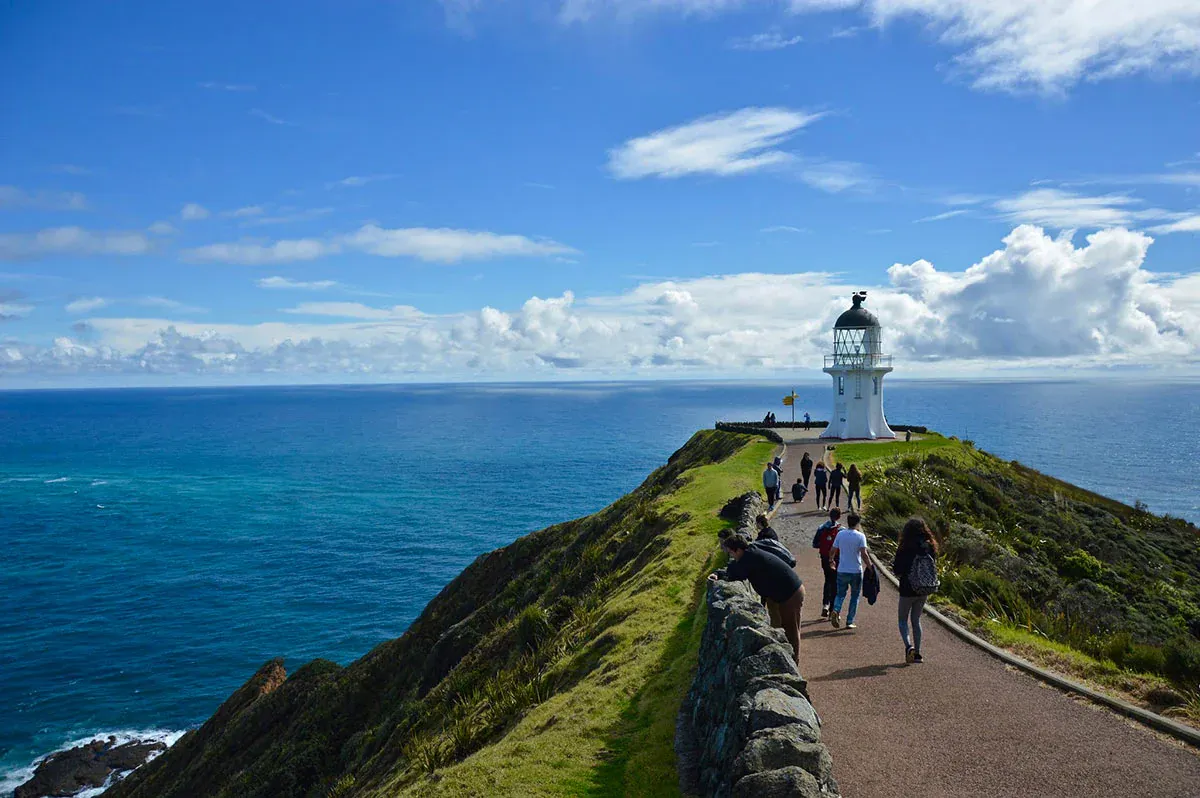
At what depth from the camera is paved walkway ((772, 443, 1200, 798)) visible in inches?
325

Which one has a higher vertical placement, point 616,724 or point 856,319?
point 856,319

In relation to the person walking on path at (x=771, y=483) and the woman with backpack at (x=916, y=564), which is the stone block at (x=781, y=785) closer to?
the woman with backpack at (x=916, y=564)

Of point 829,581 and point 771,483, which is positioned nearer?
point 829,581

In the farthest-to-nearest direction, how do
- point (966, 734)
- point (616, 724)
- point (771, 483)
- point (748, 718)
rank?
1. point (771, 483)
2. point (616, 724)
3. point (966, 734)
4. point (748, 718)

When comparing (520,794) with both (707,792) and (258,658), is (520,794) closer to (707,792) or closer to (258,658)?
(707,792)

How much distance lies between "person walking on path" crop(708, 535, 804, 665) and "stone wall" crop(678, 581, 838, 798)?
1.09 feet

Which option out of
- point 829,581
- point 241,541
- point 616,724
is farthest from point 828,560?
point 241,541

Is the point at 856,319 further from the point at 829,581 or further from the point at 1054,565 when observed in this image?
the point at 829,581

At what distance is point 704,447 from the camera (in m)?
57.1

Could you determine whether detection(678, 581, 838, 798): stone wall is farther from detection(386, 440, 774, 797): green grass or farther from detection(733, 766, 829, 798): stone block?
detection(386, 440, 774, 797): green grass

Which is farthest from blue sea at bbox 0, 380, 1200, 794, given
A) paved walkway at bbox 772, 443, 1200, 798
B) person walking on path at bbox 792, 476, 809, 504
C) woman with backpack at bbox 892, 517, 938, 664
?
woman with backpack at bbox 892, 517, 938, 664

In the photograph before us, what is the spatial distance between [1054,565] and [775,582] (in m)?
24.6

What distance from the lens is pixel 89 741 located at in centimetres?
3644

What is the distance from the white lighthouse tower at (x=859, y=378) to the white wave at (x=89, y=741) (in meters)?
46.0
